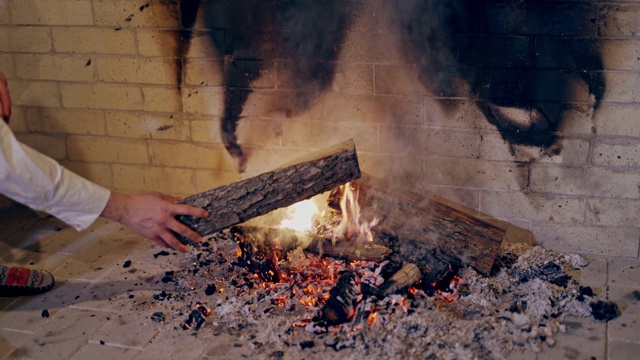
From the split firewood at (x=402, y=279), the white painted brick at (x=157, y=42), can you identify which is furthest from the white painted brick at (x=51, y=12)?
the split firewood at (x=402, y=279)

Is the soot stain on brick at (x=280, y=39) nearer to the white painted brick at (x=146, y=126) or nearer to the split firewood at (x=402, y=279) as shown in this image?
the white painted brick at (x=146, y=126)

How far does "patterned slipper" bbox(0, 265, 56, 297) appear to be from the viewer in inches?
172

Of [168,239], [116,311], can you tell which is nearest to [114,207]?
[168,239]

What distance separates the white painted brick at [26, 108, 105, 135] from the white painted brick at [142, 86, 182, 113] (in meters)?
0.45

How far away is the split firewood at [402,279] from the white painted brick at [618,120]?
1586mm

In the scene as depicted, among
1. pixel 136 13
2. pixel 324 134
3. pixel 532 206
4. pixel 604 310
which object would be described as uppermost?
pixel 136 13

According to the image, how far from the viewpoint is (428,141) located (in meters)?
4.87

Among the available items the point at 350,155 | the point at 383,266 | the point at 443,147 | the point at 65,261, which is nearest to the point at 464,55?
the point at 443,147

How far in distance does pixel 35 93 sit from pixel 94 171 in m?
0.79

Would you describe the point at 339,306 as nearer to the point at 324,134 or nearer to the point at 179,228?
the point at 179,228

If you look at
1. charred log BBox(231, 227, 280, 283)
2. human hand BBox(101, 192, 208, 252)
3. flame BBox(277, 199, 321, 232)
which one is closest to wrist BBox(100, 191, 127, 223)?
human hand BBox(101, 192, 208, 252)

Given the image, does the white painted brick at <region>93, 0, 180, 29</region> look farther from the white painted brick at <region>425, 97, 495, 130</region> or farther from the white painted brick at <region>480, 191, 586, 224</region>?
the white painted brick at <region>480, 191, 586, 224</region>

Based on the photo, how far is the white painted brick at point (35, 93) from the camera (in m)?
5.57

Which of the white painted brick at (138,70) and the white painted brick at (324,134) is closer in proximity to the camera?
the white painted brick at (324,134)
